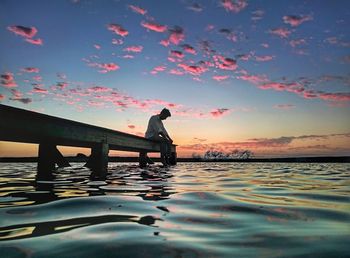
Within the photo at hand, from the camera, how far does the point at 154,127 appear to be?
13.7 m

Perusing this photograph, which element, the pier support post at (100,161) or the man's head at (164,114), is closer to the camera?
the pier support post at (100,161)

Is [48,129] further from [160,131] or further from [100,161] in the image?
[160,131]

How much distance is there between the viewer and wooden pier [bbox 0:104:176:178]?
4.58m

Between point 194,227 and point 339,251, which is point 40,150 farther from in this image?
point 339,251

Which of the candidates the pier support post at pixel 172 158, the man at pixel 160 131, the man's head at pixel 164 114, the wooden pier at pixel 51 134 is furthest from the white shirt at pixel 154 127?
the pier support post at pixel 172 158

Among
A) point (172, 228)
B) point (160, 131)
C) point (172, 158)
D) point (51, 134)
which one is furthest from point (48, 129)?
point (172, 158)

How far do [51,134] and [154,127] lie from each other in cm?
830

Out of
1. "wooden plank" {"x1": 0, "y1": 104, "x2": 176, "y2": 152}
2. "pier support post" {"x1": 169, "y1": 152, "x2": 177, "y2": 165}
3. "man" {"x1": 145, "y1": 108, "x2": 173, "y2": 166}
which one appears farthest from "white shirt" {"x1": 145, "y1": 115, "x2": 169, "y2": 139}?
"pier support post" {"x1": 169, "y1": 152, "x2": 177, "y2": 165}

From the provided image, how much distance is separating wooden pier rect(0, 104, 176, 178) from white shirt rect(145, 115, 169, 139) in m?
2.45

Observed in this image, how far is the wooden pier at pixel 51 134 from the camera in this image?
4.58 m

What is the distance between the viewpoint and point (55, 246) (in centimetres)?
158

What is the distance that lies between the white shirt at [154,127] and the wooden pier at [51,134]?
2.45m

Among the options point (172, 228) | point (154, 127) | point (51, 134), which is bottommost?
point (172, 228)

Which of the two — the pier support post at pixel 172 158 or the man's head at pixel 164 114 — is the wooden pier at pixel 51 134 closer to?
the man's head at pixel 164 114
